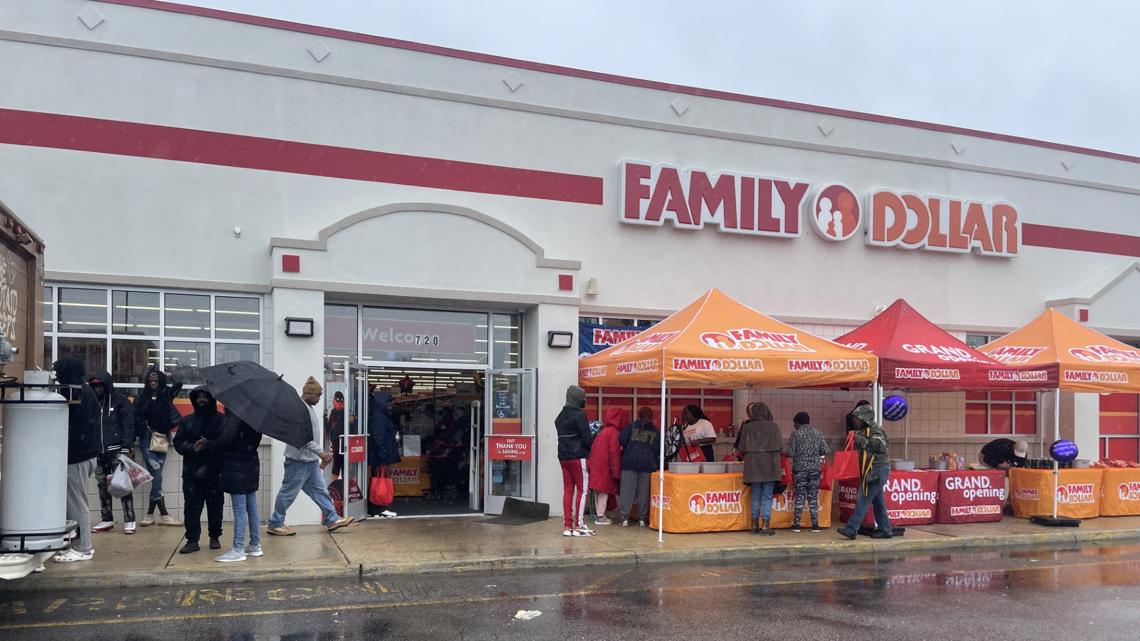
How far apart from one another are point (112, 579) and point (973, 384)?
35.9 ft

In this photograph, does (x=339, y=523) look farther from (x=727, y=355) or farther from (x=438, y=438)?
(x=727, y=355)

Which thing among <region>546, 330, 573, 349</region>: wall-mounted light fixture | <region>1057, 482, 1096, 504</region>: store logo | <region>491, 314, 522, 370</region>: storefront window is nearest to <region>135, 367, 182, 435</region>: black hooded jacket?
<region>491, 314, 522, 370</region>: storefront window

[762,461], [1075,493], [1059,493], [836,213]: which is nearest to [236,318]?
[762,461]

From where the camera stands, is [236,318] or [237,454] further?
[236,318]

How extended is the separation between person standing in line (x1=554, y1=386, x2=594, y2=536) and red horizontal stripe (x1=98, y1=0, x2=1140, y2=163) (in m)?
5.52

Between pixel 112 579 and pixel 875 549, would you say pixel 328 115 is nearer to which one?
pixel 112 579

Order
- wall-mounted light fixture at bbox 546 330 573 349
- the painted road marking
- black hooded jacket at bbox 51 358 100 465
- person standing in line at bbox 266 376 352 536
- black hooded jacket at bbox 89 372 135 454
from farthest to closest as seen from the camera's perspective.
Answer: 1. wall-mounted light fixture at bbox 546 330 573 349
2. person standing in line at bbox 266 376 352 536
3. black hooded jacket at bbox 89 372 135 454
4. black hooded jacket at bbox 51 358 100 465
5. the painted road marking

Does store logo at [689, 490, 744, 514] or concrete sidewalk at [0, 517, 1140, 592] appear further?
store logo at [689, 490, 744, 514]

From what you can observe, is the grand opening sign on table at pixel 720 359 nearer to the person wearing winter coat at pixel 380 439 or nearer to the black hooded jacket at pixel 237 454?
the person wearing winter coat at pixel 380 439

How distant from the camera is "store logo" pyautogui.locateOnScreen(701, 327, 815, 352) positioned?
1187cm

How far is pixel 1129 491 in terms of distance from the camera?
1457 centimetres

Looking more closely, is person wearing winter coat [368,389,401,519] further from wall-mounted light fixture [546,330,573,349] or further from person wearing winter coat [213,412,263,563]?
person wearing winter coat [213,412,263,563]

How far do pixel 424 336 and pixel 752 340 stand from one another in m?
4.63

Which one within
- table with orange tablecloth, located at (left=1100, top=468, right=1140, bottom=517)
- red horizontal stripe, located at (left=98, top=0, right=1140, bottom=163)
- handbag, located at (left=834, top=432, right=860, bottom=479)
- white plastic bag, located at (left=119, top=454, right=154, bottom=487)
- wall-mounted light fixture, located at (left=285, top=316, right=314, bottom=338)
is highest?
red horizontal stripe, located at (left=98, top=0, right=1140, bottom=163)
